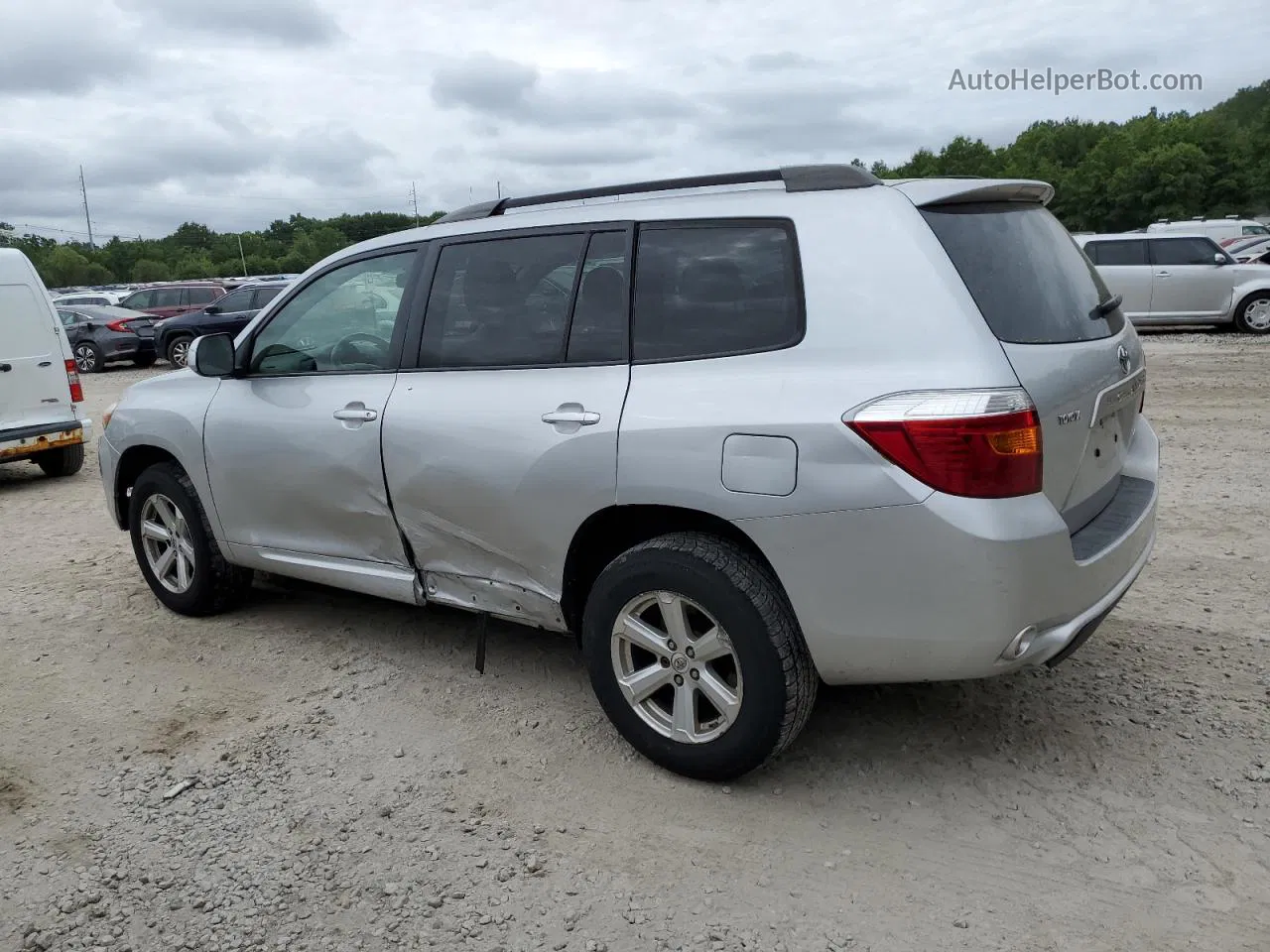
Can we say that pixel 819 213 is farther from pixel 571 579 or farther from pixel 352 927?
pixel 352 927

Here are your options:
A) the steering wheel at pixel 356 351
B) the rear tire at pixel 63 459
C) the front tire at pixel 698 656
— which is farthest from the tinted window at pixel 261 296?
the front tire at pixel 698 656

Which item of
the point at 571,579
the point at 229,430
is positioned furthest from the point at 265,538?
the point at 571,579

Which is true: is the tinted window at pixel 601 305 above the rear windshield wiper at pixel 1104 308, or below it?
above

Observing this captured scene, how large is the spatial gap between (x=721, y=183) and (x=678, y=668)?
1.62m

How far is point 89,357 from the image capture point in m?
21.0

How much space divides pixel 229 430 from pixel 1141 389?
3.68 m

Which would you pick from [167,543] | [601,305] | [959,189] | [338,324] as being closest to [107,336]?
[167,543]

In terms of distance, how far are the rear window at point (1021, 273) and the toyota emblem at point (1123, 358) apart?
7 centimetres

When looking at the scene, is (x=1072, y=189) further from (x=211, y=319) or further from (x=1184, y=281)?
(x=211, y=319)

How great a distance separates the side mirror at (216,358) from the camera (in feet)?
15.3

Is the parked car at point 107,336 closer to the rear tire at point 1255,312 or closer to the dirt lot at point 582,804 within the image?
the dirt lot at point 582,804

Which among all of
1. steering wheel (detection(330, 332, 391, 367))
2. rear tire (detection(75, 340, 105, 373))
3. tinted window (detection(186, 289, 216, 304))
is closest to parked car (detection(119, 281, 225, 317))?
tinted window (detection(186, 289, 216, 304))

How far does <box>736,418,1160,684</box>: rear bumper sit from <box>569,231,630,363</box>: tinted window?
84 cm

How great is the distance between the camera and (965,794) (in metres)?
3.24
